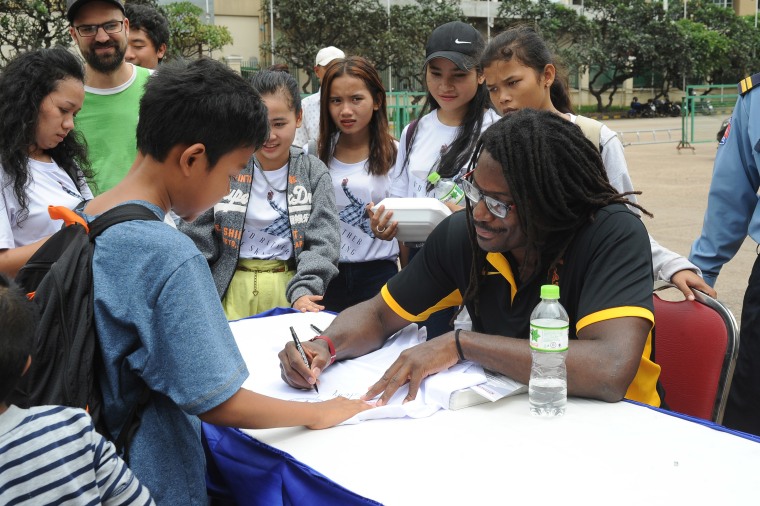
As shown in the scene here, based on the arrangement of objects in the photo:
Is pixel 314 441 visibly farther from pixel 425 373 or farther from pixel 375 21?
pixel 375 21

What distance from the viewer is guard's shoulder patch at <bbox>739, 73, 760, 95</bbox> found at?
271 cm

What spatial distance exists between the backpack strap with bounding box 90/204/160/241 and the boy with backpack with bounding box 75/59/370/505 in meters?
0.01

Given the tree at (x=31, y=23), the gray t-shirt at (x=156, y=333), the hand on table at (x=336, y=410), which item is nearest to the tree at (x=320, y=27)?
the tree at (x=31, y=23)

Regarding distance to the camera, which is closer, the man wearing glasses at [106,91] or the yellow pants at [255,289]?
the yellow pants at [255,289]

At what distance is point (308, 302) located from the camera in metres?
2.84

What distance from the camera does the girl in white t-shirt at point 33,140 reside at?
269cm

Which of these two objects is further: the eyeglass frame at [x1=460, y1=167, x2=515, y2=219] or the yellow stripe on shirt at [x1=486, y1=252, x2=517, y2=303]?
the yellow stripe on shirt at [x1=486, y1=252, x2=517, y2=303]

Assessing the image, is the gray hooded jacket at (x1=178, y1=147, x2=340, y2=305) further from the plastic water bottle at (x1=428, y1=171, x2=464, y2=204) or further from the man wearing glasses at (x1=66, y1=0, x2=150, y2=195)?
the man wearing glasses at (x1=66, y1=0, x2=150, y2=195)

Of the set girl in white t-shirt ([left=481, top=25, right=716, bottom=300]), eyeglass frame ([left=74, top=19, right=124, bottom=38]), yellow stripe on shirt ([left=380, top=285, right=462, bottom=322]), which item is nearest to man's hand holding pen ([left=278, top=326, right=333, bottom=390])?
yellow stripe on shirt ([left=380, top=285, right=462, bottom=322])

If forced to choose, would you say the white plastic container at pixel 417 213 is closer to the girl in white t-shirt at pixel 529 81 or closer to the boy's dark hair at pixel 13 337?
the girl in white t-shirt at pixel 529 81

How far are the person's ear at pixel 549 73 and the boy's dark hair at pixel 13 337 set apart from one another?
2.31 meters

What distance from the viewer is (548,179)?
6.69 ft

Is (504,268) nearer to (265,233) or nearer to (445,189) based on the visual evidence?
(445,189)

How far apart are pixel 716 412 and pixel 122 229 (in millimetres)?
1731
